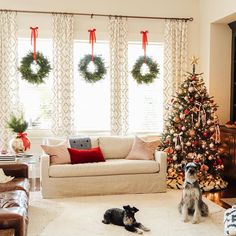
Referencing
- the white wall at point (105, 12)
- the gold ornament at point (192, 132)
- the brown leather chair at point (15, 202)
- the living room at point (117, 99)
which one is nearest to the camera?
the brown leather chair at point (15, 202)

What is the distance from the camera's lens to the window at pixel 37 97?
6.79m

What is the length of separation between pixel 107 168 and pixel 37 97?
237 cm

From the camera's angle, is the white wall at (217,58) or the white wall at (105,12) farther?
the white wall at (217,58)

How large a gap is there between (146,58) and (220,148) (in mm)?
2296

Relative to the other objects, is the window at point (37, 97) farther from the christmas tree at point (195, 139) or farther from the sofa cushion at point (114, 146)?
the christmas tree at point (195, 139)

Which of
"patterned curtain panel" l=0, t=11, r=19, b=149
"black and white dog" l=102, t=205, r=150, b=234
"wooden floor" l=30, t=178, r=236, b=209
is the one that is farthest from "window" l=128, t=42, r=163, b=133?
"black and white dog" l=102, t=205, r=150, b=234

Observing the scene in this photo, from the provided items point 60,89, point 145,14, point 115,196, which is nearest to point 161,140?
point 115,196

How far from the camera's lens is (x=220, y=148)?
6.34m

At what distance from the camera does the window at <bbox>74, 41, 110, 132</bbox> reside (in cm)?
700

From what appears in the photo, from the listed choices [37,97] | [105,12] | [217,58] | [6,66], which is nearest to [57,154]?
[37,97]

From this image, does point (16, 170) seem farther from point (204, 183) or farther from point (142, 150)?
point (204, 183)

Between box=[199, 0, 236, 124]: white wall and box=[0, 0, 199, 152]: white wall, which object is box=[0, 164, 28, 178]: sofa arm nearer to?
box=[0, 0, 199, 152]: white wall

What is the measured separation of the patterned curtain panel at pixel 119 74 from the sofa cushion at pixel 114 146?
92 centimetres

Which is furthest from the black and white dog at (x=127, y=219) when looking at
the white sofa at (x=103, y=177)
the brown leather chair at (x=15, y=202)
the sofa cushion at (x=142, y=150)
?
the sofa cushion at (x=142, y=150)
